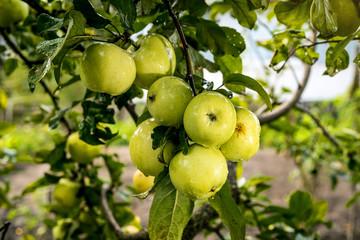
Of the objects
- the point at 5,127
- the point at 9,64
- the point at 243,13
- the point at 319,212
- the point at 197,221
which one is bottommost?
the point at 319,212

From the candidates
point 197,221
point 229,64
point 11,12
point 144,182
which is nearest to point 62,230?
point 144,182

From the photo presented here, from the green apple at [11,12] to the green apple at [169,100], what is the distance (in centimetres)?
59

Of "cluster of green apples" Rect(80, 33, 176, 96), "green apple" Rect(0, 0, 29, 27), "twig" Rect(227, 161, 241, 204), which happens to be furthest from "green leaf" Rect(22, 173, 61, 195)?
"cluster of green apples" Rect(80, 33, 176, 96)

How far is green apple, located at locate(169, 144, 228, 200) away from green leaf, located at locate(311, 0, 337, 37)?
237 mm

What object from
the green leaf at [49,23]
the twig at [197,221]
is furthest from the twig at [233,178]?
the green leaf at [49,23]

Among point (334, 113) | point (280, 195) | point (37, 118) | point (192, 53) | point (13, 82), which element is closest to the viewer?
point (192, 53)

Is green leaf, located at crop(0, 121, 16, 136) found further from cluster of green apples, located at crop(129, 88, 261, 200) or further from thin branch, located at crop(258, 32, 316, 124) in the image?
thin branch, located at crop(258, 32, 316, 124)

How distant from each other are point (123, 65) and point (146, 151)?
0.11 m

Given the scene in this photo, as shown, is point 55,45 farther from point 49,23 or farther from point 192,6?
point 192,6

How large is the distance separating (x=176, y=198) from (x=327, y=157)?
147cm

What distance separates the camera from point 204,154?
335mm

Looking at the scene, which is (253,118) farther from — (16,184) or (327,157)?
(16,184)

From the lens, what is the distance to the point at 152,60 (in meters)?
0.38

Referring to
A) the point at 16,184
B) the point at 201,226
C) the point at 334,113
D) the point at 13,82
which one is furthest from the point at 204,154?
the point at 13,82
